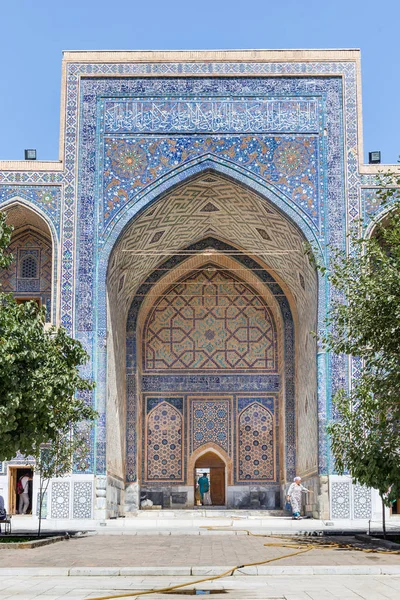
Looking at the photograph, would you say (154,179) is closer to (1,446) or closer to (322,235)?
(322,235)

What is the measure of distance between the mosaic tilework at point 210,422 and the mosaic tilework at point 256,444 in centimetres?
28

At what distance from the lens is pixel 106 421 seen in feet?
48.5

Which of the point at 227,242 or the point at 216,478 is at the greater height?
the point at 227,242

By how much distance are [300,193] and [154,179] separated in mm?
2485

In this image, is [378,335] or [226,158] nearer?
[378,335]

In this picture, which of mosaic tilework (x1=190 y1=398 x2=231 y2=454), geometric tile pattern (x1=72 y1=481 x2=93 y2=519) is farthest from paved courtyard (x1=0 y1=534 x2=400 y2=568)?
mosaic tilework (x1=190 y1=398 x2=231 y2=454)

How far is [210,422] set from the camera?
18.2 meters

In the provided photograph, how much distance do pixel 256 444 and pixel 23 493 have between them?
15.8ft

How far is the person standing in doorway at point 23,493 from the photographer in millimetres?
15859

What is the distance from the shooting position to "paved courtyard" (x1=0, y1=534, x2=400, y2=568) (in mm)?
6997

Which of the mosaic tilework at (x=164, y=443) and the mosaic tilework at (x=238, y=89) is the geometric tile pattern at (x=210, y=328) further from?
the mosaic tilework at (x=238, y=89)

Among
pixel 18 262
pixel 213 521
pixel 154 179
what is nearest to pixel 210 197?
pixel 154 179

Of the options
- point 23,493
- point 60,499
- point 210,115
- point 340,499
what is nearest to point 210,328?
point 210,115

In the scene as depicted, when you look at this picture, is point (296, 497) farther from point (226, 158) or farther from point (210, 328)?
point (226, 158)
